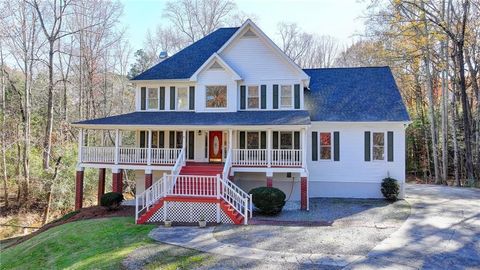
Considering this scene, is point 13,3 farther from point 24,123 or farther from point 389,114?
point 389,114

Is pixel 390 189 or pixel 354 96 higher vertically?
pixel 354 96

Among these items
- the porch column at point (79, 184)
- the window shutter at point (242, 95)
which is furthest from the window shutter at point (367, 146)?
the porch column at point (79, 184)

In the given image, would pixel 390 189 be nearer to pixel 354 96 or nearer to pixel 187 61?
pixel 354 96

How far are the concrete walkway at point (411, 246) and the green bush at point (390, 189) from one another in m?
2.04

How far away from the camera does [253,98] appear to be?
18750 mm

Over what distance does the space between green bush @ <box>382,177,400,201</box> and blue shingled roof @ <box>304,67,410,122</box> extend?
3.09 meters

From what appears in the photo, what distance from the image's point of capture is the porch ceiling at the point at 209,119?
16.1 metres

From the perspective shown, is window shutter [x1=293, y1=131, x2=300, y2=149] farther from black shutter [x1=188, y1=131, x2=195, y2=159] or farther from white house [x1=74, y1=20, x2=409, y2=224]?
black shutter [x1=188, y1=131, x2=195, y2=159]

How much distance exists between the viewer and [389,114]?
17438mm

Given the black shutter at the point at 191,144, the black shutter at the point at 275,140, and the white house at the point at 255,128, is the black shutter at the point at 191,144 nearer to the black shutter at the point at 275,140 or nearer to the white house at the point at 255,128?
the white house at the point at 255,128

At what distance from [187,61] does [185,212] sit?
33.5 feet

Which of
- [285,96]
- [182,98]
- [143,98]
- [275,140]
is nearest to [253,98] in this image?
[285,96]

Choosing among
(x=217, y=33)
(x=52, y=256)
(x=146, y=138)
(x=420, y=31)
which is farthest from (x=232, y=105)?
(x=420, y=31)

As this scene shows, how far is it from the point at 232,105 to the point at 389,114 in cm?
815
